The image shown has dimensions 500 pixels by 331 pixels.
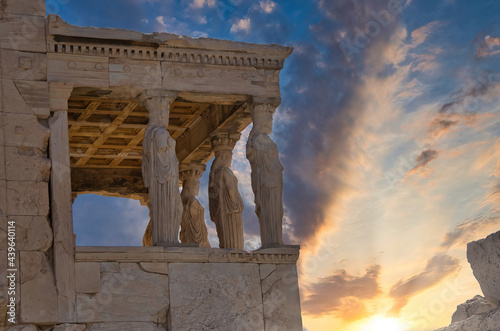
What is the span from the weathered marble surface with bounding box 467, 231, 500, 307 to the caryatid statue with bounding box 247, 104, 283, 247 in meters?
5.67

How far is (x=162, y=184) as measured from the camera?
1582 centimetres

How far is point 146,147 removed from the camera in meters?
16.0

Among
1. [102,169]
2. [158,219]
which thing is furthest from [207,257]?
[102,169]

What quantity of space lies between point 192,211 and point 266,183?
13.1 ft

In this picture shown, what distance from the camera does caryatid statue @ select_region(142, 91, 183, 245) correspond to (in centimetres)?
1573

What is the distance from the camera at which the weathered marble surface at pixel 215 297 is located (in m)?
15.3

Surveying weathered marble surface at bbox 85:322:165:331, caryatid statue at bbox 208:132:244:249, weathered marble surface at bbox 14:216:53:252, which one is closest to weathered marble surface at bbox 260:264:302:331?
weathered marble surface at bbox 85:322:165:331

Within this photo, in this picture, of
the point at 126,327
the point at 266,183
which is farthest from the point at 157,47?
the point at 126,327

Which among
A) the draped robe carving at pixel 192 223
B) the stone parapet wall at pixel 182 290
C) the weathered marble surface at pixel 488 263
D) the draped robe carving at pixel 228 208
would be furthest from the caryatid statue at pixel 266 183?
the weathered marble surface at pixel 488 263

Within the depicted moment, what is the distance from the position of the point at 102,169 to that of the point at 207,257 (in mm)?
6871

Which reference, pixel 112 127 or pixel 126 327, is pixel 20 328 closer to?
pixel 126 327

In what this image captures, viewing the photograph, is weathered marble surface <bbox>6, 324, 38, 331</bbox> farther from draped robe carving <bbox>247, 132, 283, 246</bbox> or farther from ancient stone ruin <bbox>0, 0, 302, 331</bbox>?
draped robe carving <bbox>247, 132, 283, 246</bbox>

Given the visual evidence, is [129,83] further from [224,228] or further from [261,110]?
[224,228]

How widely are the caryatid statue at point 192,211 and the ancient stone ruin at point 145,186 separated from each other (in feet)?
8.58
